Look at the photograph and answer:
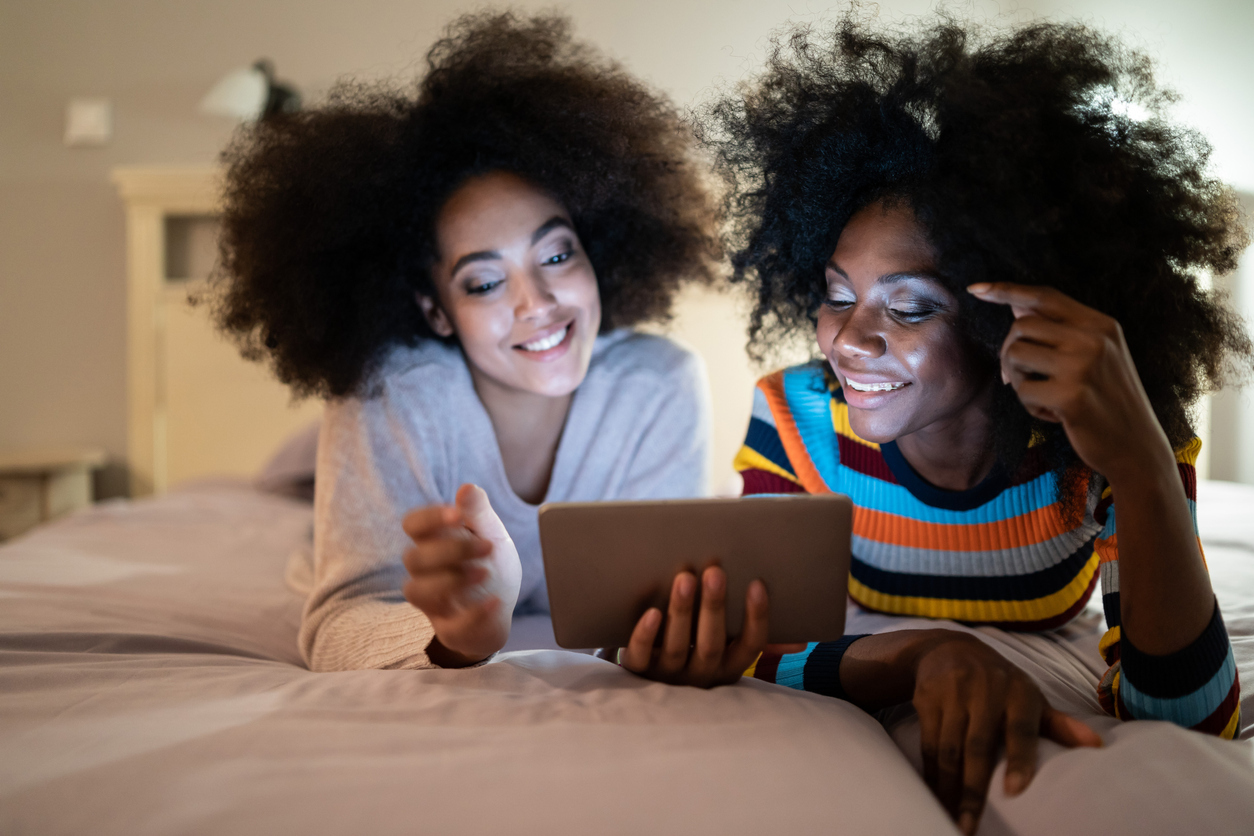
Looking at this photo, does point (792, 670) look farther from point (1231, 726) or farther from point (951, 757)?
point (1231, 726)

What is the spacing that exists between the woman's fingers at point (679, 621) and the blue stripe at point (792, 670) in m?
0.14

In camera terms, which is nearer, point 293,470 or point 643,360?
point 643,360

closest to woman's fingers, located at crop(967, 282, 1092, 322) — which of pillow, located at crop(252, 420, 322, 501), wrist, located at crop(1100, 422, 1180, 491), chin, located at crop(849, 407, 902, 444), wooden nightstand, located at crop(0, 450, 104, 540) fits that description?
wrist, located at crop(1100, 422, 1180, 491)

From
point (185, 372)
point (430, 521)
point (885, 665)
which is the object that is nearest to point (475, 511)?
point (430, 521)

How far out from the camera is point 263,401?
2951 mm

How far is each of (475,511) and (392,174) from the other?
73 cm

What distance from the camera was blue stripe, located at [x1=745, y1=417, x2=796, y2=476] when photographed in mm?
1220

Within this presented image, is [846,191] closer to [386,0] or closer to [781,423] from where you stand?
A: [781,423]

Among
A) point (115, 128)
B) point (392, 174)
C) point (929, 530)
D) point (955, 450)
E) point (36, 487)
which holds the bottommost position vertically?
point (36, 487)

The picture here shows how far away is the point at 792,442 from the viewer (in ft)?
3.98

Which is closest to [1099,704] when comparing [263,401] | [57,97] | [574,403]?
Result: [574,403]

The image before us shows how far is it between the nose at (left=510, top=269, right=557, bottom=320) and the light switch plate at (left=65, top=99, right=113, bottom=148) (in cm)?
259

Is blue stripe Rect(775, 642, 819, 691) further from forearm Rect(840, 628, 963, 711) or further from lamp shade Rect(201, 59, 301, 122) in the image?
lamp shade Rect(201, 59, 301, 122)

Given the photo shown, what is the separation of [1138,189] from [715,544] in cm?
57
